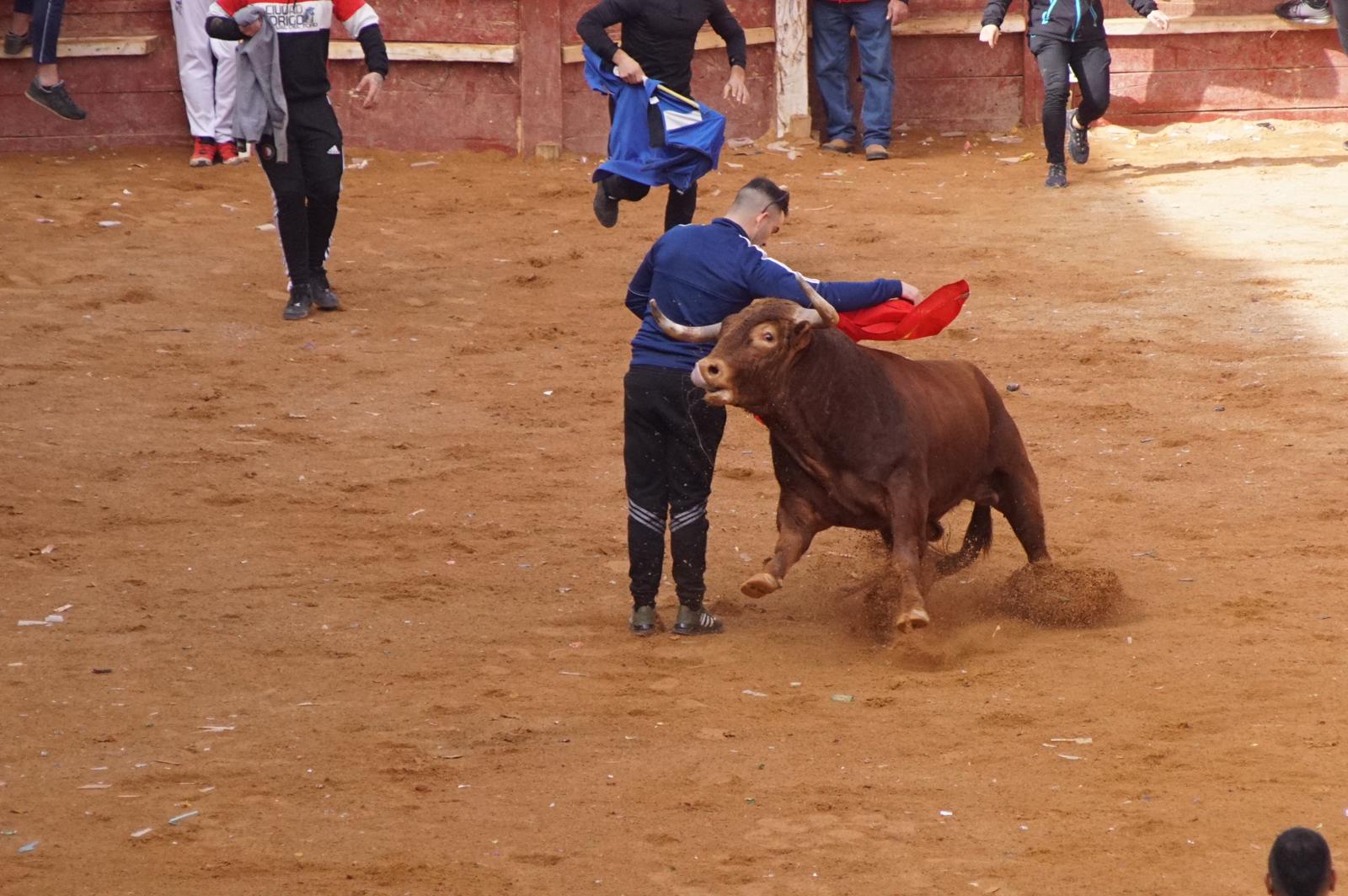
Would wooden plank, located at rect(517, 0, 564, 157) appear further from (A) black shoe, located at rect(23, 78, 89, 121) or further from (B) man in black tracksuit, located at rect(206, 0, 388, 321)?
(B) man in black tracksuit, located at rect(206, 0, 388, 321)

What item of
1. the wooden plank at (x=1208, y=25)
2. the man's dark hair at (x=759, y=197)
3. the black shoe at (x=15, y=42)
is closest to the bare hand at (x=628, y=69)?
the man's dark hair at (x=759, y=197)

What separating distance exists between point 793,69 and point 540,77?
2.36 m

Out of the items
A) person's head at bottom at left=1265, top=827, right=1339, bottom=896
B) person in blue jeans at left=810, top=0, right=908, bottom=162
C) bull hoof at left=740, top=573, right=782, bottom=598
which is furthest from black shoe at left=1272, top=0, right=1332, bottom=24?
person's head at bottom at left=1265, top=827, right=1339, bottom=896

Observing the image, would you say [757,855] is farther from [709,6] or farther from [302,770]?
[709,6]

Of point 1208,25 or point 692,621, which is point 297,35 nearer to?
point 692,621

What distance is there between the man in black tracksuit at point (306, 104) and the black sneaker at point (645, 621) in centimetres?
485

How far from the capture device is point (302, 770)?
505cm

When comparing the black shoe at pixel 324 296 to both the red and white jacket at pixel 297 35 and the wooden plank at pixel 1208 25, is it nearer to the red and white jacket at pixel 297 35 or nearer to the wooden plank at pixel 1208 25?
the red and white jacket at pixel 297 35

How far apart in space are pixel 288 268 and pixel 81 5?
5509 mm

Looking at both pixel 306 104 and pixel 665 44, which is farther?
pixel 665 44

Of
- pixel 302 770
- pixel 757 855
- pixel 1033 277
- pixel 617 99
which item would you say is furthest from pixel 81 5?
pixel 757 855

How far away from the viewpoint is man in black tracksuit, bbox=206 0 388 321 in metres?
10.0

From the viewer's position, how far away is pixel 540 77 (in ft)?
49.2

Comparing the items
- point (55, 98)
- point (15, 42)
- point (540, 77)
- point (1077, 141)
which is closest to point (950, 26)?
point (1077, 141)
